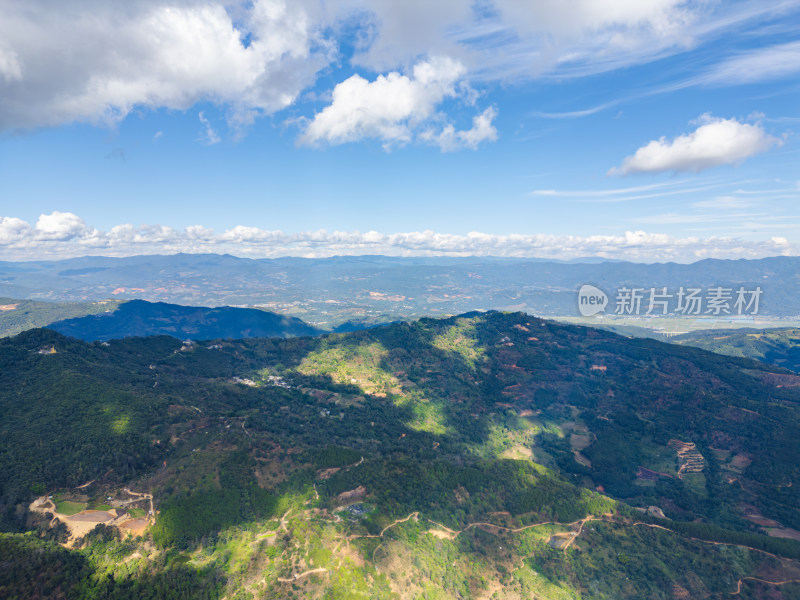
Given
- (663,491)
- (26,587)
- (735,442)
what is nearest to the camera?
(26,587)

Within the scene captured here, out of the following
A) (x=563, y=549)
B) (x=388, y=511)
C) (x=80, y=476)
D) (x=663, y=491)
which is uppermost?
(x=80, y=476)

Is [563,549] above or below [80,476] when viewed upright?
below

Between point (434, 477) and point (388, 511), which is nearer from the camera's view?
point (388, 511)

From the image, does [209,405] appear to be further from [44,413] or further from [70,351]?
[70,351]

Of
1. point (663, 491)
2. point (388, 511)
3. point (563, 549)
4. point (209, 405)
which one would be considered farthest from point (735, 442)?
point (209, 405)

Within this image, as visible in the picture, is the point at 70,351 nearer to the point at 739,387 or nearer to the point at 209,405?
the point at 209,405

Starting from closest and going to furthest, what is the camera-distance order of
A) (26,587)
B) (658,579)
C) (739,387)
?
(26,587), (658,579), (739,387)
